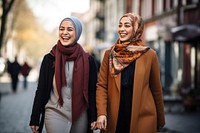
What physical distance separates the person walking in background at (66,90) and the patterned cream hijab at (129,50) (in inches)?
14.0

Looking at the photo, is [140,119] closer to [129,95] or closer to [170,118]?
[129,95]

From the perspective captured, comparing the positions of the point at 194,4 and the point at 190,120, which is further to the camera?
the point at 194,4

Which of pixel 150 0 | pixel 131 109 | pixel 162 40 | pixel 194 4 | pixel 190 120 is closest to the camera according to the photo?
pixel 131 109

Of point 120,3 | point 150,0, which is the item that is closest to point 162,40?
point 150,0

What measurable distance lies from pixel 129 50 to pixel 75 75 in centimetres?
57

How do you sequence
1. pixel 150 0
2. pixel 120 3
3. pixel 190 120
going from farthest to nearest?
pixel 120 3
pixel 150 0
pixel 190 120

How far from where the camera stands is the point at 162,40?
2855 cm

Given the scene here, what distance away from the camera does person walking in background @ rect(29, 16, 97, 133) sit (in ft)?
16.5

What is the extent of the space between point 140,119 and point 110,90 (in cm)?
38

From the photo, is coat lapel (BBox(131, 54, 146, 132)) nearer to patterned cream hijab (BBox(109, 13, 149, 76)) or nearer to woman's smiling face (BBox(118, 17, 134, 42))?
patterned cream hijab (BBox(109, 13, 149, 76))

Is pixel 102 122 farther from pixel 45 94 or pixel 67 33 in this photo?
pixel 67 33

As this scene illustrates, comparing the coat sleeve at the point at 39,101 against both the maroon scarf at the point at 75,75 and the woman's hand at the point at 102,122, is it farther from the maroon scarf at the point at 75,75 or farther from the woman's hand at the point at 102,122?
the woman's hand at the point at 102,122

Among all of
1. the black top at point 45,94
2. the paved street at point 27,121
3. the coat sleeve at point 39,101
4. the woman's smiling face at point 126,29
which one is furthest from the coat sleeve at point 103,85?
the paved street at point 27,121

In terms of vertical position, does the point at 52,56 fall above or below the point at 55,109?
above
